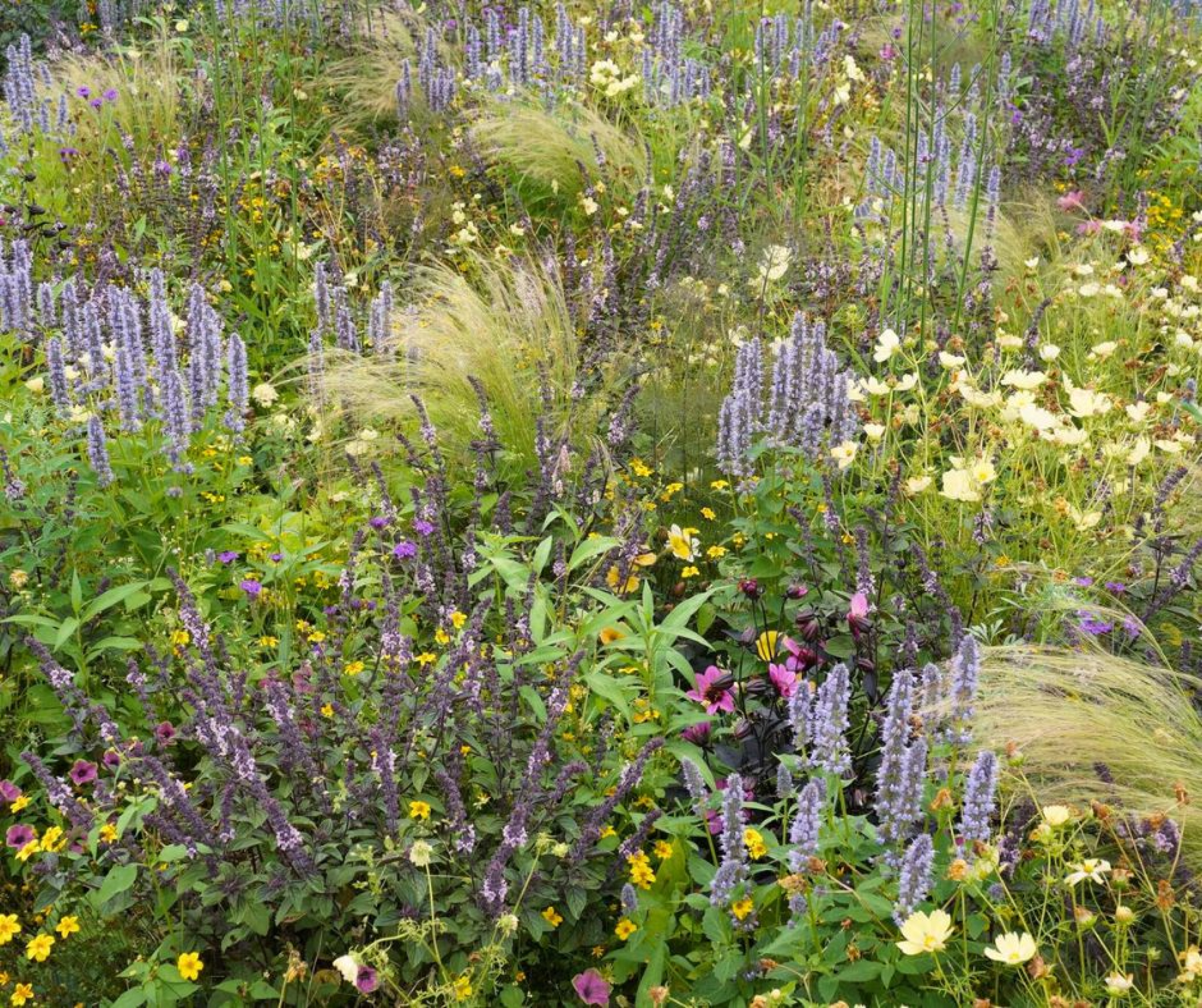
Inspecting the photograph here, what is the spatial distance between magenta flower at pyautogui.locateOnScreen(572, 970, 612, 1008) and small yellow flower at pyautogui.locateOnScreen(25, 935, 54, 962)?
949 millimetres

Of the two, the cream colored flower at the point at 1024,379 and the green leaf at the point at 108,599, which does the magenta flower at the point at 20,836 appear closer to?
the green leaf at the point at 108,599

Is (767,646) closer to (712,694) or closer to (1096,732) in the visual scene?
(712,694)

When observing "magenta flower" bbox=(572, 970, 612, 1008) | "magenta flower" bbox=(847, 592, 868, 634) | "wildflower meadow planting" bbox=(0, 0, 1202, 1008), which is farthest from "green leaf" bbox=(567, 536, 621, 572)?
"magenta flower" bbox=(572, 970, 612, 1008)

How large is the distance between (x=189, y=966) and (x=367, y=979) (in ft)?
1.34

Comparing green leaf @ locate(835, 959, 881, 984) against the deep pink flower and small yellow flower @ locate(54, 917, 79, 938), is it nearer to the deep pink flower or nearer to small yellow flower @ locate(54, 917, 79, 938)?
small yellow flower @ locate(54, 917, 79, 938)

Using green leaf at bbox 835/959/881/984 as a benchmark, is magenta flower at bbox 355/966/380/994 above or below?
above

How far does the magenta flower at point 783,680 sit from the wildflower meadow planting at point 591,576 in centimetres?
2

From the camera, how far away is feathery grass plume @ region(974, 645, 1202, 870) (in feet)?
7.14

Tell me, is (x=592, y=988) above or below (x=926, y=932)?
below

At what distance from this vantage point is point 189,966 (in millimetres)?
2111

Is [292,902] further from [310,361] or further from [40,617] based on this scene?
[310,361]

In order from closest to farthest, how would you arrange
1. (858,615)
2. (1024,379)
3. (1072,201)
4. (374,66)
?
(858,615)
(1024,379)
(1072,201)
(374,66)

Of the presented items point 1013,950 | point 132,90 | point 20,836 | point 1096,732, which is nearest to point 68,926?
point 20,836

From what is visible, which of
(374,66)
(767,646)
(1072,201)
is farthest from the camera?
(374,66)
